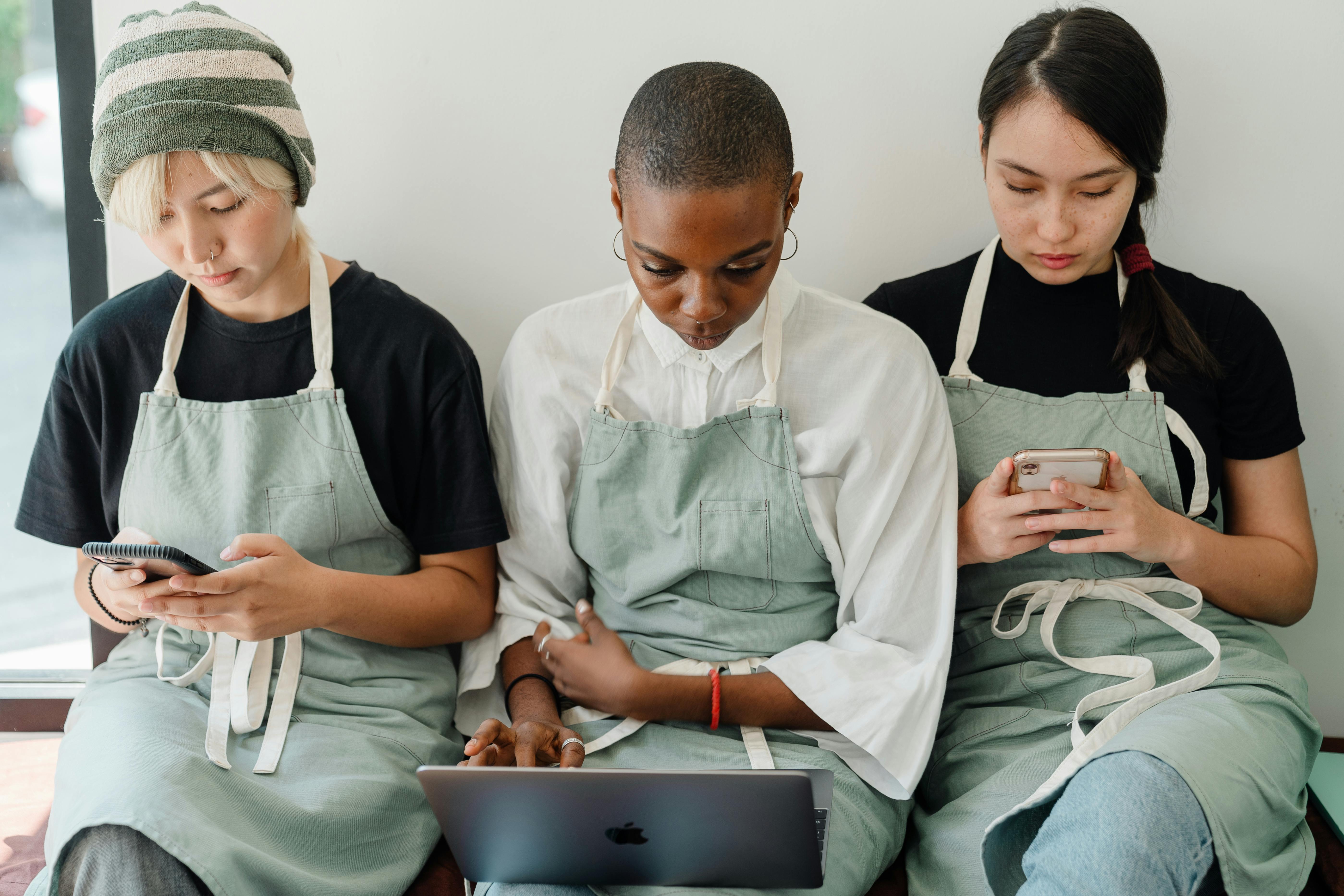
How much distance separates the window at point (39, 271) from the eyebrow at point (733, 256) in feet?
3.82

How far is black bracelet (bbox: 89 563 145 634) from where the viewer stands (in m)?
1.52

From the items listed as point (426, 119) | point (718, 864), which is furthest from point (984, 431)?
point (426, 119)

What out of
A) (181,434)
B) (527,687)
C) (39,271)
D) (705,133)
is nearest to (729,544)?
(527,687)

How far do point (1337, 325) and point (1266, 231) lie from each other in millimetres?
212

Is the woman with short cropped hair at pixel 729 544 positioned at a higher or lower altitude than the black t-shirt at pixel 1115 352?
lower

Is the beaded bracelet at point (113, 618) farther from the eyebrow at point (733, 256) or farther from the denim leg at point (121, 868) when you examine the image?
the eyebrow at point (733, 256)

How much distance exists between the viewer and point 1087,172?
1.44 metres

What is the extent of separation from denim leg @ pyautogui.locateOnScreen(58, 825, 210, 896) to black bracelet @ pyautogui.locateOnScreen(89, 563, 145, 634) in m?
0.43

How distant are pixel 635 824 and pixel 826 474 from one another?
1.84 feet

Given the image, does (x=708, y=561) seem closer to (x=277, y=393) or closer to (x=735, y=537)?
(x=735, y=537)

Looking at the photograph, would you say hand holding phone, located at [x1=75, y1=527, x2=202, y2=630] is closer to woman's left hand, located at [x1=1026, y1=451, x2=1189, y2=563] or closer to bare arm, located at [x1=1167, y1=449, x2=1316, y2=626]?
woman's left hand, located at [x1=1026, y1=451, x2=1189, y2=563]

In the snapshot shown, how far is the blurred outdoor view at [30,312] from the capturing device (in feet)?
5.88

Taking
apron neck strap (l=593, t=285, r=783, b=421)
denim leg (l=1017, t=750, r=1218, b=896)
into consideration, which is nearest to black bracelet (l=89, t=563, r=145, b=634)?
apron neck strap (l=593, t=285, r=783, b=421)

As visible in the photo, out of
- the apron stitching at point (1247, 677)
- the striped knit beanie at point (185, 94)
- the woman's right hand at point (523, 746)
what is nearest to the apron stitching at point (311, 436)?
the striped knit beanie at point (185, 94)
